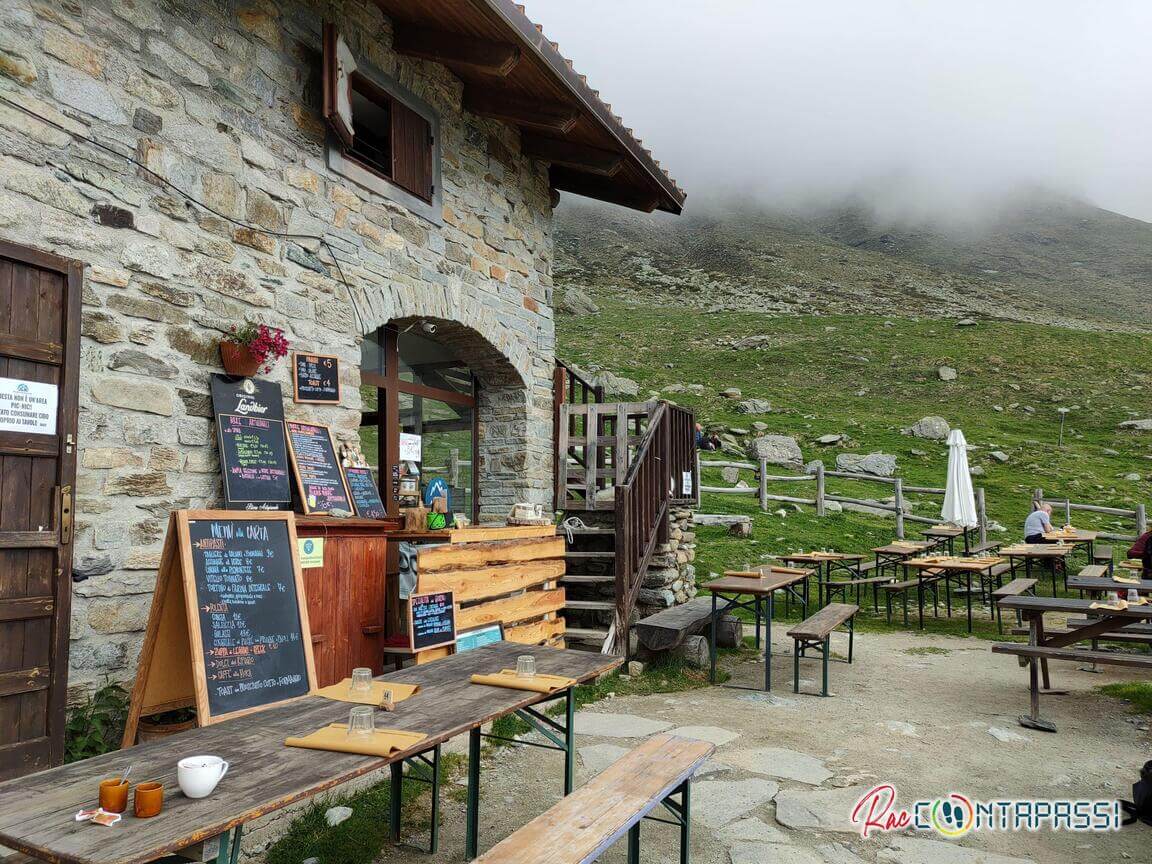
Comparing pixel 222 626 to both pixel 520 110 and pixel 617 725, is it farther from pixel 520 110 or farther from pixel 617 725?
pixel 520 110

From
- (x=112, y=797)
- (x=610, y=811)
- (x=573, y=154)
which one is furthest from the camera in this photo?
(x=573, y=154)

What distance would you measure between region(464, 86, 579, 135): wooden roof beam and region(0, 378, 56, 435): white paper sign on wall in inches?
182

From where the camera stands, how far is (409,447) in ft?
23.1

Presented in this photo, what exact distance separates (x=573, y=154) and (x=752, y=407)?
18.0m

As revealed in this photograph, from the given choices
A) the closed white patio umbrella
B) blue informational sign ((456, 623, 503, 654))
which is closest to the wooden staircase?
blue informational sign ((456, 623, 503, 654))

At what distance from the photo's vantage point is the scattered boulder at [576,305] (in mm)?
37875

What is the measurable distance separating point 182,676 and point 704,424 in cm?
2014

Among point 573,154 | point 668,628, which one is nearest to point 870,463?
point 573,154

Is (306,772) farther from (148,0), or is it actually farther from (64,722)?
(148,0)

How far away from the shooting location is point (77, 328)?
3879mm

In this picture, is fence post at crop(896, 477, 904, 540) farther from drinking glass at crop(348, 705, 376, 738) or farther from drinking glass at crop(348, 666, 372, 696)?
drinking glass at crop(348, 705, 376, 738)

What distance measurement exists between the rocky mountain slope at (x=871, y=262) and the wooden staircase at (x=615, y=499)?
115 feet

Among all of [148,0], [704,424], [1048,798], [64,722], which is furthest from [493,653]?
[704,424]

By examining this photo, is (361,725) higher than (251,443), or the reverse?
(251,443)
